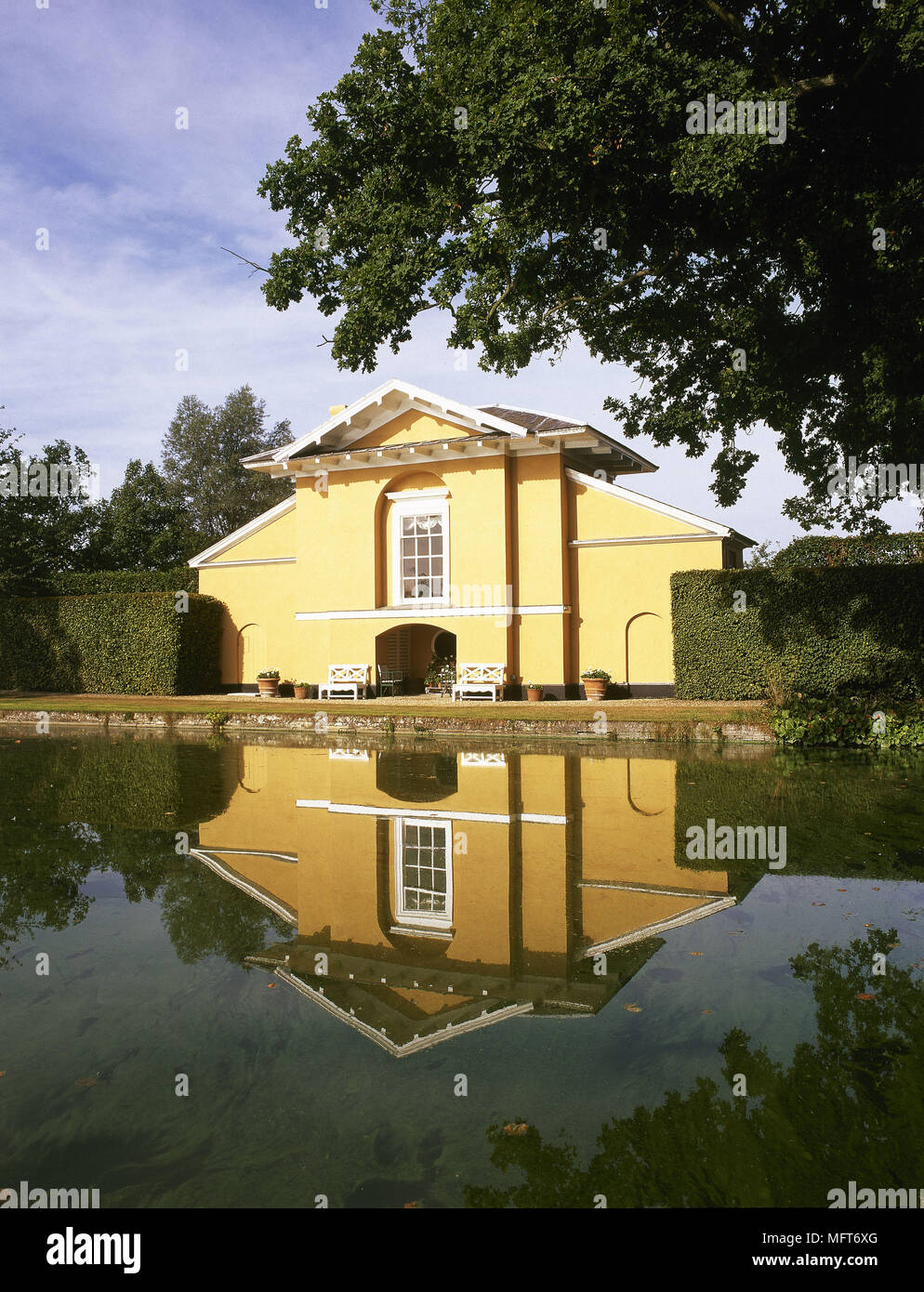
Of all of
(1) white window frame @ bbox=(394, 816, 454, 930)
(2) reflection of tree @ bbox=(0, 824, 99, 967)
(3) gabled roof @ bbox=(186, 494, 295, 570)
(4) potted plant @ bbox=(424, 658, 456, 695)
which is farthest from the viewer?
(3) gabled roof @ bbox=(186, 494, 295, 570)

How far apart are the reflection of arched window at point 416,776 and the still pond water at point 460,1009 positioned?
1497 mm

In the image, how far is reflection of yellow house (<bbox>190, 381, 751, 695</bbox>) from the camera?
2292 centimetres

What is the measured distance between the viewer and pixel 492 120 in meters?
10.7

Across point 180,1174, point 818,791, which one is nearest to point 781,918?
point 180,1174

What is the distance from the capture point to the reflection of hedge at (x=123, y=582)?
2933 cm

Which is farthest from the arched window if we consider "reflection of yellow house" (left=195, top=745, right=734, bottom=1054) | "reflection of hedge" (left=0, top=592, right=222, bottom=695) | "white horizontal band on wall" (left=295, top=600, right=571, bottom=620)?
"reflection of yellow house" (left=195, top=745, right=734, bottom=1054)

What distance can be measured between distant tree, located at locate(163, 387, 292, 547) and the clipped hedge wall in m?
38.1

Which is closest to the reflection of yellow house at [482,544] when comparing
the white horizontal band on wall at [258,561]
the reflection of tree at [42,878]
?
the white horizontal band on wall at [258,561]

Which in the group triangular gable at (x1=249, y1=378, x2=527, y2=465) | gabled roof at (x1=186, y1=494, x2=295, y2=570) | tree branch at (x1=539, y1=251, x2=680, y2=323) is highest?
triangular gable at (x1=249, y1=378, x2=527, y2=465)

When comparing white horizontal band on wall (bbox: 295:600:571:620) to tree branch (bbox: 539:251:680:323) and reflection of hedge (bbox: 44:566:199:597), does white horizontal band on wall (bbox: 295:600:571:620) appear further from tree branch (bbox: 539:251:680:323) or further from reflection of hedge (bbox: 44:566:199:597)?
tree branch (bbox: 539:251:680:323)

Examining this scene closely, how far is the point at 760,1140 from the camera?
3121mm

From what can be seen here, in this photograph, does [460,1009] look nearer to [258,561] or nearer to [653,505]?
[653,505]

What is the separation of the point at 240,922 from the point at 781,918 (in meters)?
3.49

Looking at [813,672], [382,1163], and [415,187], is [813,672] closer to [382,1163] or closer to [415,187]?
[415,187]
